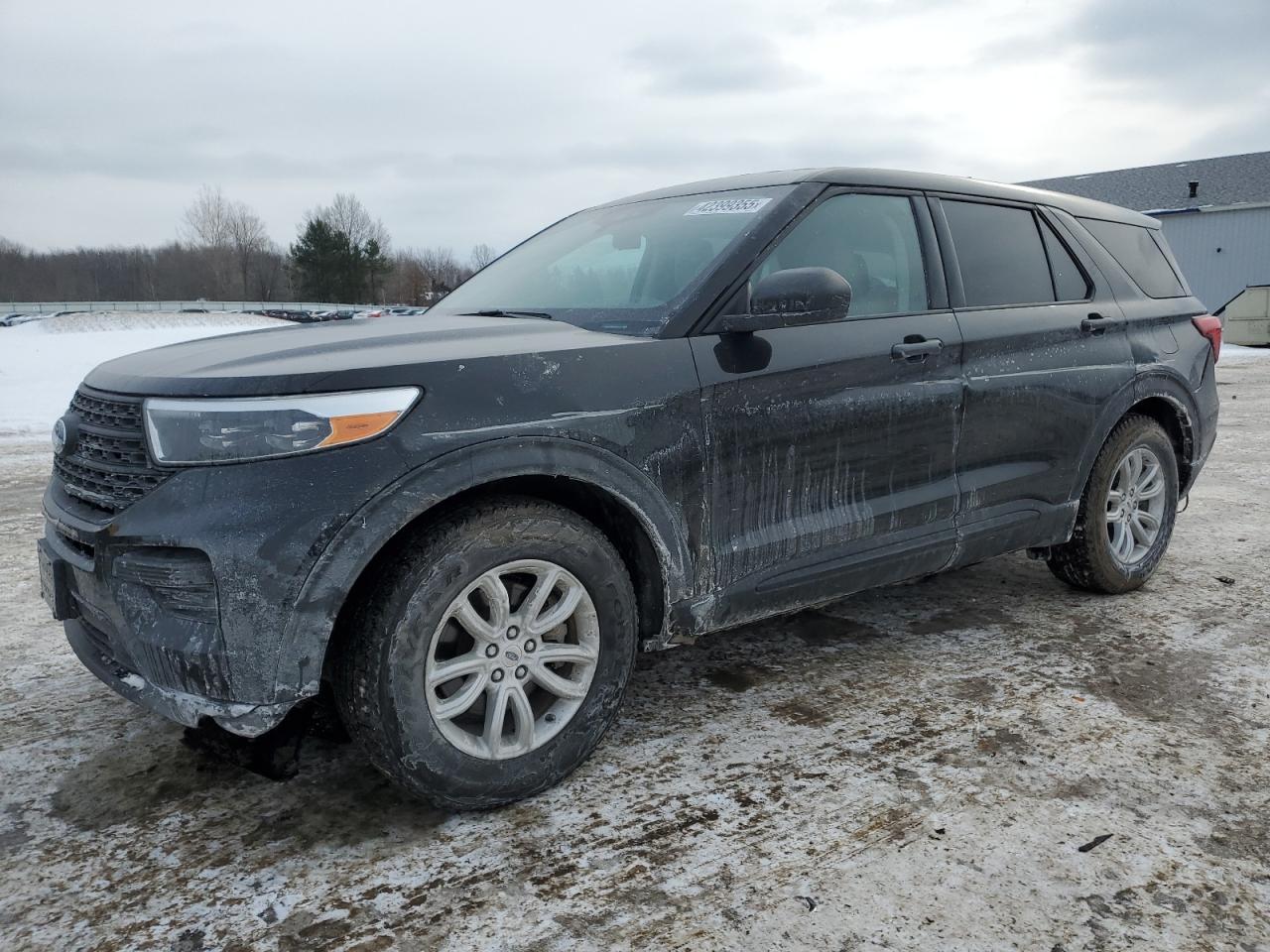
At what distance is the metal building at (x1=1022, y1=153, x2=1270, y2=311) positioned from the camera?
125ft

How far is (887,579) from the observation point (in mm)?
3213

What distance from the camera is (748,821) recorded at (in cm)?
241

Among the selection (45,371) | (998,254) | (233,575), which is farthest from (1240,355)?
(233,575)

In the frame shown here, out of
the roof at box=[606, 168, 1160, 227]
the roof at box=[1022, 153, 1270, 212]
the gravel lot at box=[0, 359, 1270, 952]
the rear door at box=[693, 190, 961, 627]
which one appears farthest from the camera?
the roof at box=[1022, 153, 1270, 212]

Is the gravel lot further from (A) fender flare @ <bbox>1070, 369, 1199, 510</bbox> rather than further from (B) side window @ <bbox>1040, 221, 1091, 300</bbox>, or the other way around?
(B) side window @ <bbox>1040, 221, 1091, 300</bbox>

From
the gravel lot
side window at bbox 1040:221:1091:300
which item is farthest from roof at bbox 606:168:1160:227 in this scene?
the gravel lot

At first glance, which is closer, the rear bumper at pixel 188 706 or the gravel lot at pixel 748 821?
the gravel lot at pixel 748 821

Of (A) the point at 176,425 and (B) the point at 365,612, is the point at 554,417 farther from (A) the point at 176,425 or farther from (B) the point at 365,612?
(A) the point at 176,425

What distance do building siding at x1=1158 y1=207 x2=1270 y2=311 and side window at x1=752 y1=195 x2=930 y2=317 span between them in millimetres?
40134

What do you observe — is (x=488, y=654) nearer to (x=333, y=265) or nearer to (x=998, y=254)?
(x=998, y=254)

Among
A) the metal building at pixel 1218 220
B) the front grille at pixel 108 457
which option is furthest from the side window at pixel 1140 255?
the metal building at pixel 1218 220

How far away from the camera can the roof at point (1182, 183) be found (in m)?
39.8

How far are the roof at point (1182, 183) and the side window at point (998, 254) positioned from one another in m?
39.8

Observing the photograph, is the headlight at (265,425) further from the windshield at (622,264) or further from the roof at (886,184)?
the roof at (886,184)
